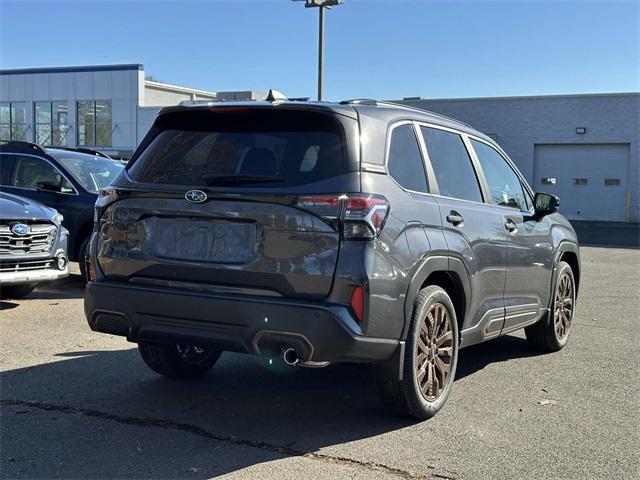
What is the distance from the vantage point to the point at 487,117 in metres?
31.6

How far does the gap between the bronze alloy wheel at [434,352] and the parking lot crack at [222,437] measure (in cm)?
78

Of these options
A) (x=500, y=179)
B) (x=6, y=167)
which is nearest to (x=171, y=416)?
(x=500, y=179)

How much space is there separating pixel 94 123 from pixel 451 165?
39031mm

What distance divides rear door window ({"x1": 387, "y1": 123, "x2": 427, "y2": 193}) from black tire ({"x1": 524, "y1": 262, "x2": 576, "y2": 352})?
2.56 m

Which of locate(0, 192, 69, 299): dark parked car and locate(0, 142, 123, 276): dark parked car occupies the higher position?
locate(0, 142, 123, 276): dark parked car

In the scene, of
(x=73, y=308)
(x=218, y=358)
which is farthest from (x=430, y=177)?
(x=73, y=308)

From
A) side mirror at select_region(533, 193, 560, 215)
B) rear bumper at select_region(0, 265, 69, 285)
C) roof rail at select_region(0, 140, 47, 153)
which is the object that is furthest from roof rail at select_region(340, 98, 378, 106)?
roof rail at select_region(0, 140, 47, 153)

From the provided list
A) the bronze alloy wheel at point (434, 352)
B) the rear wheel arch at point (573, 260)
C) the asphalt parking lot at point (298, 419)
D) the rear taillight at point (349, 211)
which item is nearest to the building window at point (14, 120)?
the asphalt parking lot at point (298, 419)

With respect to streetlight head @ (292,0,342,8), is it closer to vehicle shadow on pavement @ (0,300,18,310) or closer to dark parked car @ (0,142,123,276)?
dark parked car @ (0,142,123,276)

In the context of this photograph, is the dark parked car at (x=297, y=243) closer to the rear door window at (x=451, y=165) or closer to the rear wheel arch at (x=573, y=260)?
the rear door window at (x=451, y=165)

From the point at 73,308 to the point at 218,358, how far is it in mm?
3193

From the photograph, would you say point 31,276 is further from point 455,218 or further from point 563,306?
point 563,306

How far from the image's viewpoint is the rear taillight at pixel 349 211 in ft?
12.5

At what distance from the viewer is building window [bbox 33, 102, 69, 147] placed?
41.5 m
